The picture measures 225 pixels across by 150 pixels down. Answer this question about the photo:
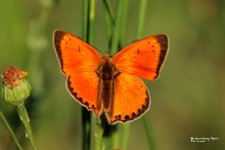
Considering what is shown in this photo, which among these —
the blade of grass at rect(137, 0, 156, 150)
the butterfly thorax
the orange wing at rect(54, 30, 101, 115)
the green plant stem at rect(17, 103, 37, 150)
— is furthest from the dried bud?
the blade of grass at rect(137, 0, 156, 150)

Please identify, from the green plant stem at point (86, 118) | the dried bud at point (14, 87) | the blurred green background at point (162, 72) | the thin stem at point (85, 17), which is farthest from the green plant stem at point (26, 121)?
the blurred green background at point (162, 72)

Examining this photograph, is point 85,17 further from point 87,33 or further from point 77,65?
point 77,65

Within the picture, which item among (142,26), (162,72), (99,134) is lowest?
(162,72)

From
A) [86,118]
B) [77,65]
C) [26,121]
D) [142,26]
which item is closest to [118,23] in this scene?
[142,26]

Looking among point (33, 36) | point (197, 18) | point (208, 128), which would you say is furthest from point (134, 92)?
point (197, 18)

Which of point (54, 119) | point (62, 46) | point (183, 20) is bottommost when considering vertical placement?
point (54, 119)

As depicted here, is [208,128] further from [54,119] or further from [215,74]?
[54,119]

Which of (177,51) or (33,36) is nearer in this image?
(33,36)
